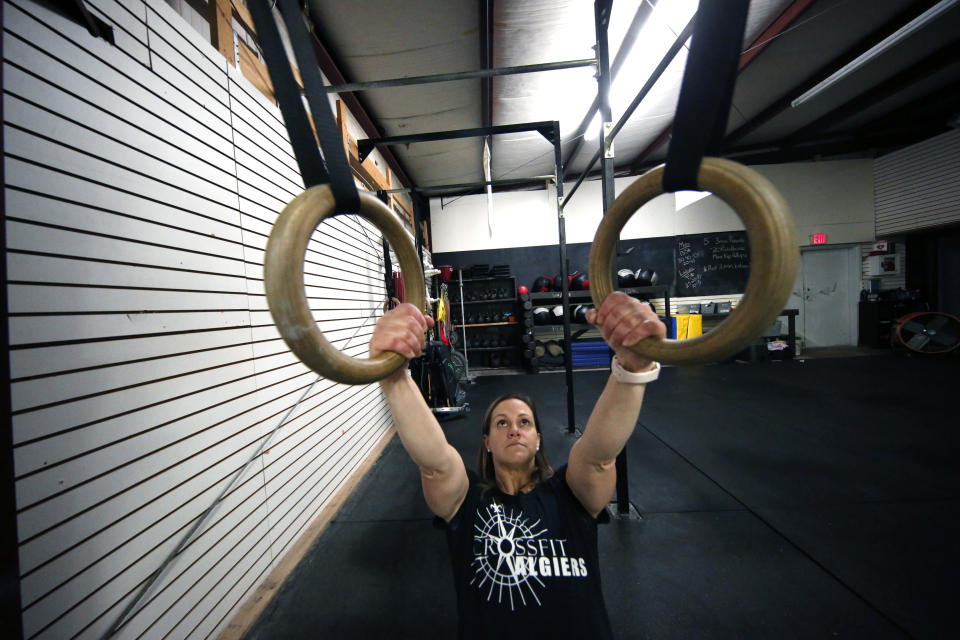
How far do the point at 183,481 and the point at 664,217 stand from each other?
292 inches

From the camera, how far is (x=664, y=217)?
6.59 m

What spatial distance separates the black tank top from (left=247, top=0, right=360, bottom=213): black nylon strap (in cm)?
96

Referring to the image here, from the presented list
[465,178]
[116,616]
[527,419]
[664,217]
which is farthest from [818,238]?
[116,616]

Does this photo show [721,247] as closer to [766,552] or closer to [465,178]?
[465,178]

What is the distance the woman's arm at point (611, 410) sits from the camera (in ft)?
2.37

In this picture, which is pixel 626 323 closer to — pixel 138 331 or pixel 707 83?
pixel 707 83

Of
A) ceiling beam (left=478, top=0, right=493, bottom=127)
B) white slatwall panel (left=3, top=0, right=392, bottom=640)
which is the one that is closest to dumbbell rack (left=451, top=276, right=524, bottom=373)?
ceiling beam (left=478, top=0, right=493, bottom=127)

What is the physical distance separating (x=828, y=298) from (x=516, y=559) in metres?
8.83

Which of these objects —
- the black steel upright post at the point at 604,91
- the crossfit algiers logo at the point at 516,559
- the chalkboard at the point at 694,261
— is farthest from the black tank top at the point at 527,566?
the chalkboard at the point at 694,261

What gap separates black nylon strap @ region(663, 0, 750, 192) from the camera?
497 millimetres

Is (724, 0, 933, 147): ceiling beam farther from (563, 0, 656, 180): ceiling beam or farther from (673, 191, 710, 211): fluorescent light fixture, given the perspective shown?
(563, 0, 656, 180): ceiling beam

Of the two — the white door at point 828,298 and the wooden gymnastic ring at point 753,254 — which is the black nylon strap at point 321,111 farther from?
the white door at point 828,298

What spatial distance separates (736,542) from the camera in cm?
180

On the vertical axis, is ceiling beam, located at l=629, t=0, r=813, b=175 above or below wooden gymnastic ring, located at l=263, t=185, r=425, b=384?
above
